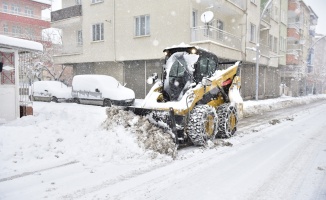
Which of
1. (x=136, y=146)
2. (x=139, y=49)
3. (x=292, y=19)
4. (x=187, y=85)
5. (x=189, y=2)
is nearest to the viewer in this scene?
(x=136, y=146)

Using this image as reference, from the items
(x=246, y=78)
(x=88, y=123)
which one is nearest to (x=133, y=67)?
(x=246, y=78)

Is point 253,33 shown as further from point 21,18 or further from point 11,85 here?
point 21,18

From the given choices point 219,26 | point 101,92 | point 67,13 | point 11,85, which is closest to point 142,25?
point 219,26

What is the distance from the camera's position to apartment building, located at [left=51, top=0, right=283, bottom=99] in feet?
54.3

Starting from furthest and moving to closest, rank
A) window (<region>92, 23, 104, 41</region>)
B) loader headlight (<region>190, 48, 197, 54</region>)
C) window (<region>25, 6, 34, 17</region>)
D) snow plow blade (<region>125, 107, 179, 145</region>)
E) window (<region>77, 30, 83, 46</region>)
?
window (<region>25, 6, 34, 17</region>) < window (<region>77, 30, 83, 46</region>) < window (<region>92, 23, 104, 41</region>) < loader headlight (<region>190, 48, 197, 54</region>) < snow plow blade (<region>125, 107, 179, 145</region>)

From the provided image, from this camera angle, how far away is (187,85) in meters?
6.91

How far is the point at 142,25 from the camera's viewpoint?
731 inches

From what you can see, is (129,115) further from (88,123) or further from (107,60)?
(107,60)

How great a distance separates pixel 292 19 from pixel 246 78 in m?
21.6

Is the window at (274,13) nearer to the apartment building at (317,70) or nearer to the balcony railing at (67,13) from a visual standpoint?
the balcony railing at (67,13)

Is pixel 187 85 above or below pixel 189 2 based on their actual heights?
below

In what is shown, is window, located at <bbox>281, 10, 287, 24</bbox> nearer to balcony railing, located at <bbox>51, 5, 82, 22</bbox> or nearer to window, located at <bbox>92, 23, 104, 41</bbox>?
window, located at <bbox>92, 23, 104, 41</bbox>

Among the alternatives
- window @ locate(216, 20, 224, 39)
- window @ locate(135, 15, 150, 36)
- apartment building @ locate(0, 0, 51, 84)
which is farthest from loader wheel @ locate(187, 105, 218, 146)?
apartment building @ locate(0, 0, 51, 84)

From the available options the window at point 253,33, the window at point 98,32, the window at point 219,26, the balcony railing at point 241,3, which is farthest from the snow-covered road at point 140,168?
the window at point 253,33
